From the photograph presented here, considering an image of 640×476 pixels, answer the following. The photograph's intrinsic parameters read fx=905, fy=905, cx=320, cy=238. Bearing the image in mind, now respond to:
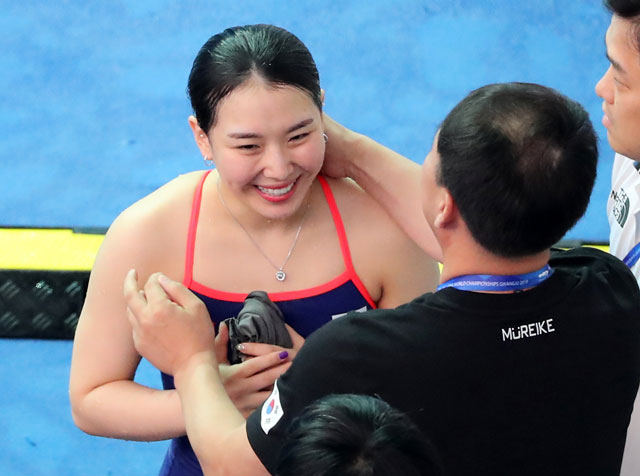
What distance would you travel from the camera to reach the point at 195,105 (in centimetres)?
172

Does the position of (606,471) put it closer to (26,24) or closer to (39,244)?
(39,244)

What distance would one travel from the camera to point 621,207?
6.23 ft

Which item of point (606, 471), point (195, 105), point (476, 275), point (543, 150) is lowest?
point (606, 471)

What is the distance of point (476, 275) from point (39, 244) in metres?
2.76

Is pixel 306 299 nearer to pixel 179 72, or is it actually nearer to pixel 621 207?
pixel 621 207

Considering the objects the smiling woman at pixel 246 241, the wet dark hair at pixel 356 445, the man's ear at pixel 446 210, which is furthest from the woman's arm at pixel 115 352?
the wet dark hair at pixel 356 445

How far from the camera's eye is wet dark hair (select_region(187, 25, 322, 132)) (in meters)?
1.65

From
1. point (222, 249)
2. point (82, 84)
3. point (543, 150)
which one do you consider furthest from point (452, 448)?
point (82, 84)

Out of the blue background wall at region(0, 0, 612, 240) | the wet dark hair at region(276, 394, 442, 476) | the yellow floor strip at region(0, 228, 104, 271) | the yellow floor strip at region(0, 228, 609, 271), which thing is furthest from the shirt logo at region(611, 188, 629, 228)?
the yellow floor strip at region(0, 228, 104, 271)

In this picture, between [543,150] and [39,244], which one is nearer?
[543,150]

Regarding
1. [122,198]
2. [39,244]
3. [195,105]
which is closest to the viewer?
[195,105]

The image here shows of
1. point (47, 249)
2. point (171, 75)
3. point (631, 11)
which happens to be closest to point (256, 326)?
point (631, 11)

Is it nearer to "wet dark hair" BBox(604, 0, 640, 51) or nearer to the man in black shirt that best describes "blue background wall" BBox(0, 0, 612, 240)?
"wet dark hair" BBox(604, 0, 640, 51)

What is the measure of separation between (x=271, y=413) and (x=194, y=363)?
28 cm
